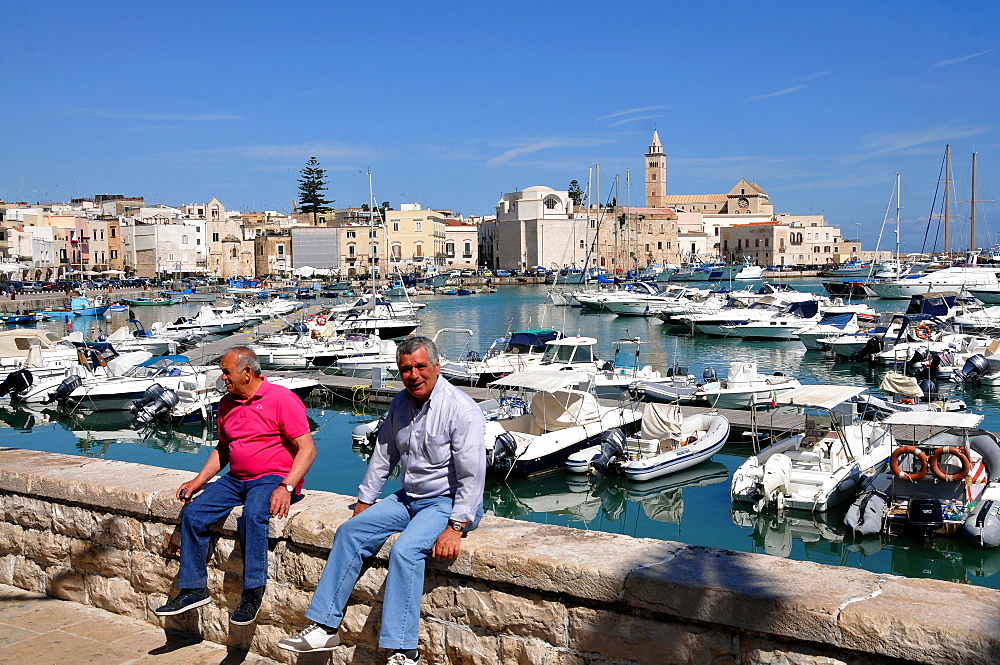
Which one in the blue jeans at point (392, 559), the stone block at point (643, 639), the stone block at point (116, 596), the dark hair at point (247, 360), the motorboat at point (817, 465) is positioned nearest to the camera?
the stone block at point (643, 639)

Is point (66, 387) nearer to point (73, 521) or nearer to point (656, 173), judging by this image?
point (73, 521)

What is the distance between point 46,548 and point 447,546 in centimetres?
223

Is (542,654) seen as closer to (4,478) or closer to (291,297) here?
(4,478)

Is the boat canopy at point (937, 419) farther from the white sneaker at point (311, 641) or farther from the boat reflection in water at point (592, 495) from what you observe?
the white sneaker at point (311, 641)

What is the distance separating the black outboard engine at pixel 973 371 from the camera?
2291 cm

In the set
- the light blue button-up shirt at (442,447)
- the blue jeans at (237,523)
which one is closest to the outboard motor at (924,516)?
the light blue button-up shirt at (442,447)

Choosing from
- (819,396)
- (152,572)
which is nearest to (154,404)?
(819,396)

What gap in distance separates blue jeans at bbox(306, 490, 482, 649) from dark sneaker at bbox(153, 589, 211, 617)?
2.25 feet

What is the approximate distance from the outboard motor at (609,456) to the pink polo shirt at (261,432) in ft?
34.0

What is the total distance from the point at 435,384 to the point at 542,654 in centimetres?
102

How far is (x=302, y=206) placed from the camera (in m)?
99.9

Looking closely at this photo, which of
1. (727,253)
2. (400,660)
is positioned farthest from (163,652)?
(727,253)

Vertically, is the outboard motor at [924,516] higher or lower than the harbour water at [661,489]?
higher

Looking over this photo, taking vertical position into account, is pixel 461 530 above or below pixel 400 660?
above
